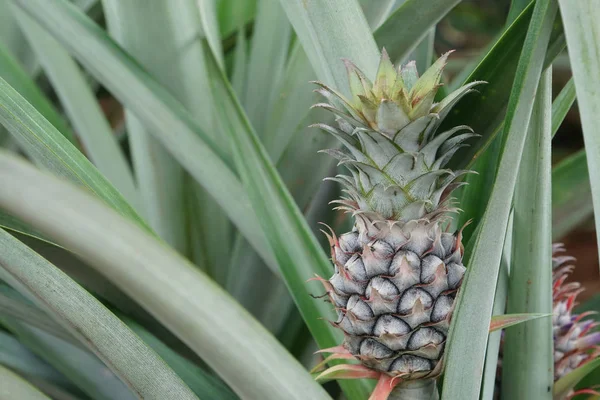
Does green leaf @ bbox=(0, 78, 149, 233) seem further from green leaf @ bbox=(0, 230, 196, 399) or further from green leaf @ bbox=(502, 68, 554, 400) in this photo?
green leaf @ bbox=(502, 68, 554, 400)

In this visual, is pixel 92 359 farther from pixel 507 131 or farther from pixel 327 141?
pixel 507 131

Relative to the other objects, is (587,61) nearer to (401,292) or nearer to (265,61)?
(401,292)

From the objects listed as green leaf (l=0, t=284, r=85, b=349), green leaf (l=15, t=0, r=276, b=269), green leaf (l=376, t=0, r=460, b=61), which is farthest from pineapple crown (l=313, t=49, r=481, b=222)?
green leaf (l=0, t=284, r=85, b=349)

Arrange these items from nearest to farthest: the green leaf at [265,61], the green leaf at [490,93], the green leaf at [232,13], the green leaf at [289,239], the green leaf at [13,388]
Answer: the green leaf at [13,388]
the green leaf at [490,93]
the green leaf at [289,239]
the green leaf at [265,61]
the green leaf at [232,13]

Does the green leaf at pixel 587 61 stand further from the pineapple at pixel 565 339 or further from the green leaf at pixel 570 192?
the green leaf at pixel 570 192

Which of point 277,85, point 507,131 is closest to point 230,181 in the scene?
point 277,85

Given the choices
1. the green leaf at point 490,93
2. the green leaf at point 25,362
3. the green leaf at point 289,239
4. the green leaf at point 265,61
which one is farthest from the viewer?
the green leaf at point 265,61

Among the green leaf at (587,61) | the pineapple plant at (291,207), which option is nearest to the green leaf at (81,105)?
Answer: the pineapple plant at (291,207)

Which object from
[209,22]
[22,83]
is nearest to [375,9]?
[209,22]
